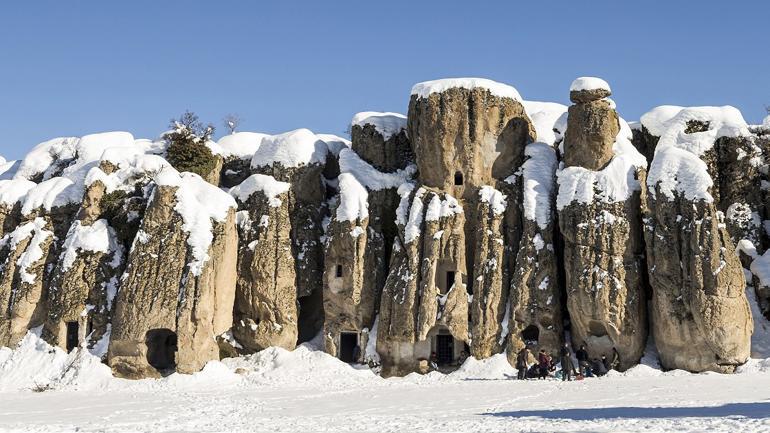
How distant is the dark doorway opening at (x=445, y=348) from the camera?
110ft

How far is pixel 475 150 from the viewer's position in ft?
117

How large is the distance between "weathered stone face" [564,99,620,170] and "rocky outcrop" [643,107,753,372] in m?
→ 2.07

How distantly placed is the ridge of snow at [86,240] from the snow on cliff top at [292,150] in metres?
A: 7.27

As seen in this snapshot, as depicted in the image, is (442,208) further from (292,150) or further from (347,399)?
(347,399)

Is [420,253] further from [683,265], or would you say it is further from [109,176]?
[109,176]

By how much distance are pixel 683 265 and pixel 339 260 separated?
13728mm

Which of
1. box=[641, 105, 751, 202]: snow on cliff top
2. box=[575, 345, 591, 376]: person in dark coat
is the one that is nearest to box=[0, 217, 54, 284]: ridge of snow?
box=[575, 345, 591, 376]: person in dark coat

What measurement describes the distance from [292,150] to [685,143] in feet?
55.9

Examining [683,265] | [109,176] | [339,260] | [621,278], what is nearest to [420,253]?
[339,260]

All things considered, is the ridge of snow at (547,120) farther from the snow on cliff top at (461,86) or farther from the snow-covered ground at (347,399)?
the snow-covered ground at (347,399)

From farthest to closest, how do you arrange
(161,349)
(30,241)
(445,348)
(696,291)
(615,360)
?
(30,241)
(161,349)
(445,348)
(615,360)
(696,291)

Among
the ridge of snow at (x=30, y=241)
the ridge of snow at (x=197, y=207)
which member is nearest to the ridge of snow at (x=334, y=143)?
the ridge of snow at (x=197, y=207)

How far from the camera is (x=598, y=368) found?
29.8m

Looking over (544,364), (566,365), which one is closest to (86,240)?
(544,364)
